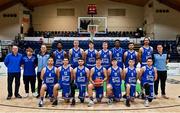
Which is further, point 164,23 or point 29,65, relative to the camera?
point 164,23

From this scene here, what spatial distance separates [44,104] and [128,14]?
24831 mm

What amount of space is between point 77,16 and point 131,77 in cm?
2415

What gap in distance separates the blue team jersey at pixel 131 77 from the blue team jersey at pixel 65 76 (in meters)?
1.49

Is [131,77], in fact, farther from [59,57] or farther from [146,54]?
[59,57]

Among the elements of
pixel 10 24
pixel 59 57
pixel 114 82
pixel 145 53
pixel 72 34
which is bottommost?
pixel 114 82

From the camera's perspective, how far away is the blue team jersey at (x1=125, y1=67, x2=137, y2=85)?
31.7ft

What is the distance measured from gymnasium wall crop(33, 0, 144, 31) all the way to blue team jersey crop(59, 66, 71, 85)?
23749 mm

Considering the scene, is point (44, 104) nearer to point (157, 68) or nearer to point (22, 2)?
point (157, 68)

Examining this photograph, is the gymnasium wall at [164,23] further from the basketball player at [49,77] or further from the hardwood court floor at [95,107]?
the basketball player at [49,77]

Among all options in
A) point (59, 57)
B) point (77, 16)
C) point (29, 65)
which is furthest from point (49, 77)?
point (77, 16)

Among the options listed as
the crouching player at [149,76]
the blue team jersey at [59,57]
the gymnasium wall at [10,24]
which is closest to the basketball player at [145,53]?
the crouching player at [149,76]

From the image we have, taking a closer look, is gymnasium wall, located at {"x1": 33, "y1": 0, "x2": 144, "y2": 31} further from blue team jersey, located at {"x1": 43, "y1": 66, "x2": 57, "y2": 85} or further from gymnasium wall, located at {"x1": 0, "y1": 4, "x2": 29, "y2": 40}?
blue team jersey, located at {"x1": 43, "y1": 66, "x2": 57, "y2": 85}

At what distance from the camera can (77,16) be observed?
33375mm

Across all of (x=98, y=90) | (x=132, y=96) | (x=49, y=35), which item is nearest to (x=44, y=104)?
(x=98, y=90)
